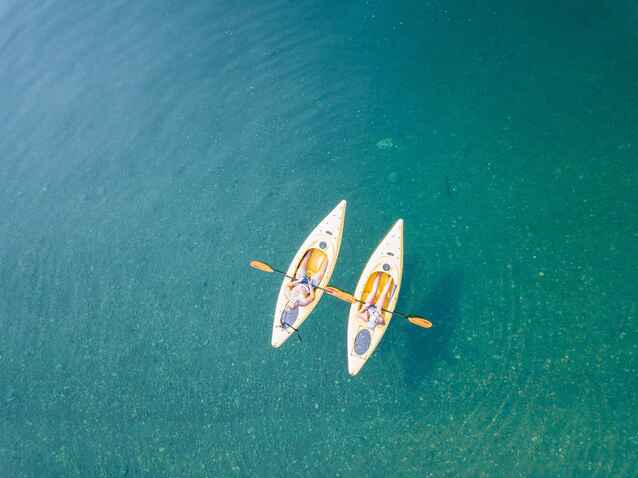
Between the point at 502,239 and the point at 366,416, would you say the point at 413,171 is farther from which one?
the point at 366,416

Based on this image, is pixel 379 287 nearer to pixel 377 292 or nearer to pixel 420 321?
pixel 377 292

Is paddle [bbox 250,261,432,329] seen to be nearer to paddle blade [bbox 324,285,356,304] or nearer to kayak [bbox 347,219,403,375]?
paddle blade [bbox 324,285,356,304]

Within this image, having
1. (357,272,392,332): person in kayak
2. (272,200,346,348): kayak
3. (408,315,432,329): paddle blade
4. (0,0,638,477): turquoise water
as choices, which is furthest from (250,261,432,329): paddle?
(0,0,638,477): turquoise water

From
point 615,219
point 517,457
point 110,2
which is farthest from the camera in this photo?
point 110,2

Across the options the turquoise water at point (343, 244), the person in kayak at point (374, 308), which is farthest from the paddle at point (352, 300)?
the turquoise water at point (343, 244)

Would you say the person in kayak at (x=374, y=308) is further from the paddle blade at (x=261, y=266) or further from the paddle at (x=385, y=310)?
the paddle blade at (x=261, y=266)

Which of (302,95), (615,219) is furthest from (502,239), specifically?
(302,95)
